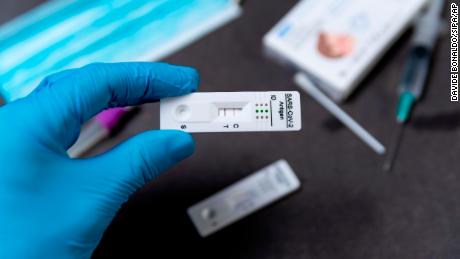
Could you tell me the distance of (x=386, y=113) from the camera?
0.84 metres

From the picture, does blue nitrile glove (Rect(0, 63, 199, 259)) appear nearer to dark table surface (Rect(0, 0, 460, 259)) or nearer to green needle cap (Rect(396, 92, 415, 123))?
dark table surface (Rect(0, 0, 460, 259))

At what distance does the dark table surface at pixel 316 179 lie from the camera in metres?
0.77

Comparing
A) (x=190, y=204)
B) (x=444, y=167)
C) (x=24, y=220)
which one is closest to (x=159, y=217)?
(x=190, y=204)

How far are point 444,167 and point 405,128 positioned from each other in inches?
3.9

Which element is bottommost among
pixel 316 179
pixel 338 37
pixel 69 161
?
pixel 316 179

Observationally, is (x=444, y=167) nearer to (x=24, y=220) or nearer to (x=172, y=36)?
(x=172, y=36)

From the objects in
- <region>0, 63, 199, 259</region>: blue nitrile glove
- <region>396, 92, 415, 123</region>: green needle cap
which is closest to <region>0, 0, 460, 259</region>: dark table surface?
<region>396, 92, 415, 123</region>: green needle cap

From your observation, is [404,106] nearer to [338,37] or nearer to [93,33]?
[338,37]

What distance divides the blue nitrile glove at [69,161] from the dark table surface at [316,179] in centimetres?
20

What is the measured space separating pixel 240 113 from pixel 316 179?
11.6 inches

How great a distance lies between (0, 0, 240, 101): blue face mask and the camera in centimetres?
79

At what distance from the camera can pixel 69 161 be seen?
1.83ft

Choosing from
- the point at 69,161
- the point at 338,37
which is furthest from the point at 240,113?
the point at 338,37

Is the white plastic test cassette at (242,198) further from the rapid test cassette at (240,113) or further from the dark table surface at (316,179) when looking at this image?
the rapid test cassette at (240,113)
